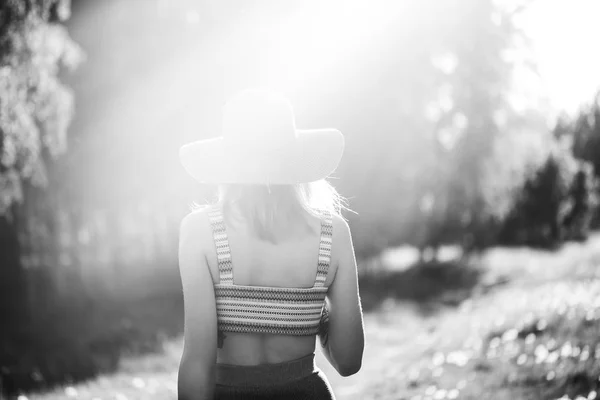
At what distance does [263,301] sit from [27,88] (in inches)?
240

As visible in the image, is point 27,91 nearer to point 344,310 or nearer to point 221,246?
point 221,246

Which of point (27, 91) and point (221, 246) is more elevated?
point (27, 91)

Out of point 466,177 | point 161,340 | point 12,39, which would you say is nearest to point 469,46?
point 466,177

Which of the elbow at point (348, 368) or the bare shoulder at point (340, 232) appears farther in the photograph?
the elbow at point (348, 368)

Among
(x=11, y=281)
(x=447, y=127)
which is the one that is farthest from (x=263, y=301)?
(x=447, y=127)

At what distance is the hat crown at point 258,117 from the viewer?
2002 mm

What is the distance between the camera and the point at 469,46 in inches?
698

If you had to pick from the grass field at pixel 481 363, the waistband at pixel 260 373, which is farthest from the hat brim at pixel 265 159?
the grass field at pixel 481 363

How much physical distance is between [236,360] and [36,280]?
42.0 ft

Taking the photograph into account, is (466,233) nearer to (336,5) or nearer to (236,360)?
(336,5)

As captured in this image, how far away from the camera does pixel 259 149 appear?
6.61 feet

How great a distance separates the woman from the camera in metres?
1.89

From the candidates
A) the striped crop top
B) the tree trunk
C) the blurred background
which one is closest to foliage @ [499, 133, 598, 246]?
the blurred background

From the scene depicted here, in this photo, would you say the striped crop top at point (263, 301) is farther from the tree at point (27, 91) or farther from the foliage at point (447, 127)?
the foliage at point (447, 127)
